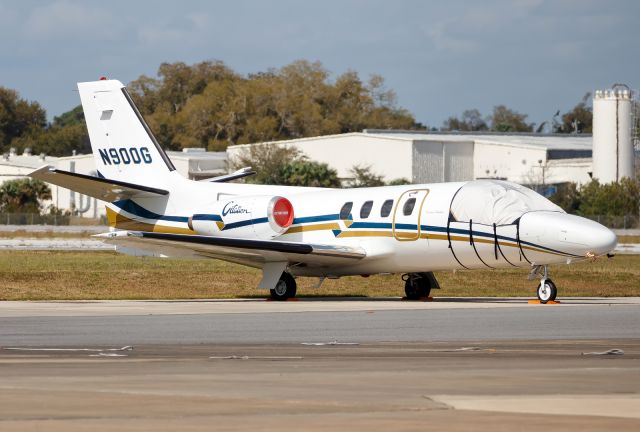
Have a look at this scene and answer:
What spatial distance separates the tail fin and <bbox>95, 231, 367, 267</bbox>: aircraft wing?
3.34 metres

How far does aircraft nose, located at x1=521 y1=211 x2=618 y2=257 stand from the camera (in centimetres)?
2581

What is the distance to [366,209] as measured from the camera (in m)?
29.5

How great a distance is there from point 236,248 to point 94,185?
4032 mm

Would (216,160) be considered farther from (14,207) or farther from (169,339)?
(169,339)

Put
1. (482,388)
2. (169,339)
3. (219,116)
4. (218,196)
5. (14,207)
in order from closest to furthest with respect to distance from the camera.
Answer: (482,388), (169,339), (218,196), (14,207), (219,116)

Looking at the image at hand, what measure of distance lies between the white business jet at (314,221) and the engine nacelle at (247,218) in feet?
0.09

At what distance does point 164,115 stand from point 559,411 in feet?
533

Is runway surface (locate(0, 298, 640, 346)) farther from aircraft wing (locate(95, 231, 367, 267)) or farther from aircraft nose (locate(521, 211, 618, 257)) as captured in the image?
aircraft wing (locate(95, 231, 367, 267))

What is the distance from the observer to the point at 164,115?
170 metres

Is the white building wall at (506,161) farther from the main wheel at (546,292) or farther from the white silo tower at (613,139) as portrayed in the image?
the main wheel at (546,292)

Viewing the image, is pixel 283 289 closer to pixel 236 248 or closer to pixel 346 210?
pixel 236 248

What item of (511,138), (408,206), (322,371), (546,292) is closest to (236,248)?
(408,206)

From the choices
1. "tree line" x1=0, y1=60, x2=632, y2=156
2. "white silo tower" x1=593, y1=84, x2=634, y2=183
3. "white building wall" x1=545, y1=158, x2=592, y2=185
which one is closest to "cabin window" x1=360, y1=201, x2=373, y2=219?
"white silo tower" x1=593, y1=84, x2=634, y2=183

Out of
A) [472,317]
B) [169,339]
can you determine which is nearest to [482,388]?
[169,339]
